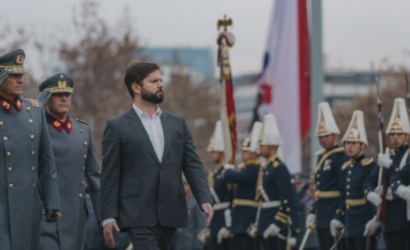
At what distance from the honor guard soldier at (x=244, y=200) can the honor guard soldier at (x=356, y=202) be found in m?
2.15

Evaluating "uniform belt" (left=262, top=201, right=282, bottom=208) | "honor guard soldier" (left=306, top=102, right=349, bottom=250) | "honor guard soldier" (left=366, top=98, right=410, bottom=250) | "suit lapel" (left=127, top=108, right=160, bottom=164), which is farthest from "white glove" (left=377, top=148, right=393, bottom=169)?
"suit lapel" (left=127, top=108, right=160, bottom=164)

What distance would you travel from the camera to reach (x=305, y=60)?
21.5 meters

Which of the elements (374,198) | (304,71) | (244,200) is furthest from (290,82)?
(374,198)

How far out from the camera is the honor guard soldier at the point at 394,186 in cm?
1255

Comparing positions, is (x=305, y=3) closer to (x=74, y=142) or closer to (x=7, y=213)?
(x=74, y=142)

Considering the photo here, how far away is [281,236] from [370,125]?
40386 mm

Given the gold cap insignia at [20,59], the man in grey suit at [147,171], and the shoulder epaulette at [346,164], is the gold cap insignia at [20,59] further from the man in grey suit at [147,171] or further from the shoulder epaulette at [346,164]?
the shoulder epaulette at [346,164]

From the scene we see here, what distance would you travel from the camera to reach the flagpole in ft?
59.2

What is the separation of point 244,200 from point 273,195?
772 millimetres

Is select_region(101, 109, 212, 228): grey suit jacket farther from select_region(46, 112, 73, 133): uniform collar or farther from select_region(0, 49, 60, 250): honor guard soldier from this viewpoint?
select_region(46, 112, 73, 133): uniform collar

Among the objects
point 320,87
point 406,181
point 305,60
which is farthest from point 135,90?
point 305,60

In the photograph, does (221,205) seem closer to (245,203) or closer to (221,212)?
(221,212)

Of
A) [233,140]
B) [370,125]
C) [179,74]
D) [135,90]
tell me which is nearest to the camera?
[135,90]

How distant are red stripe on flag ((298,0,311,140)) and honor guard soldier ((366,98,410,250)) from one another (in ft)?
26.8
